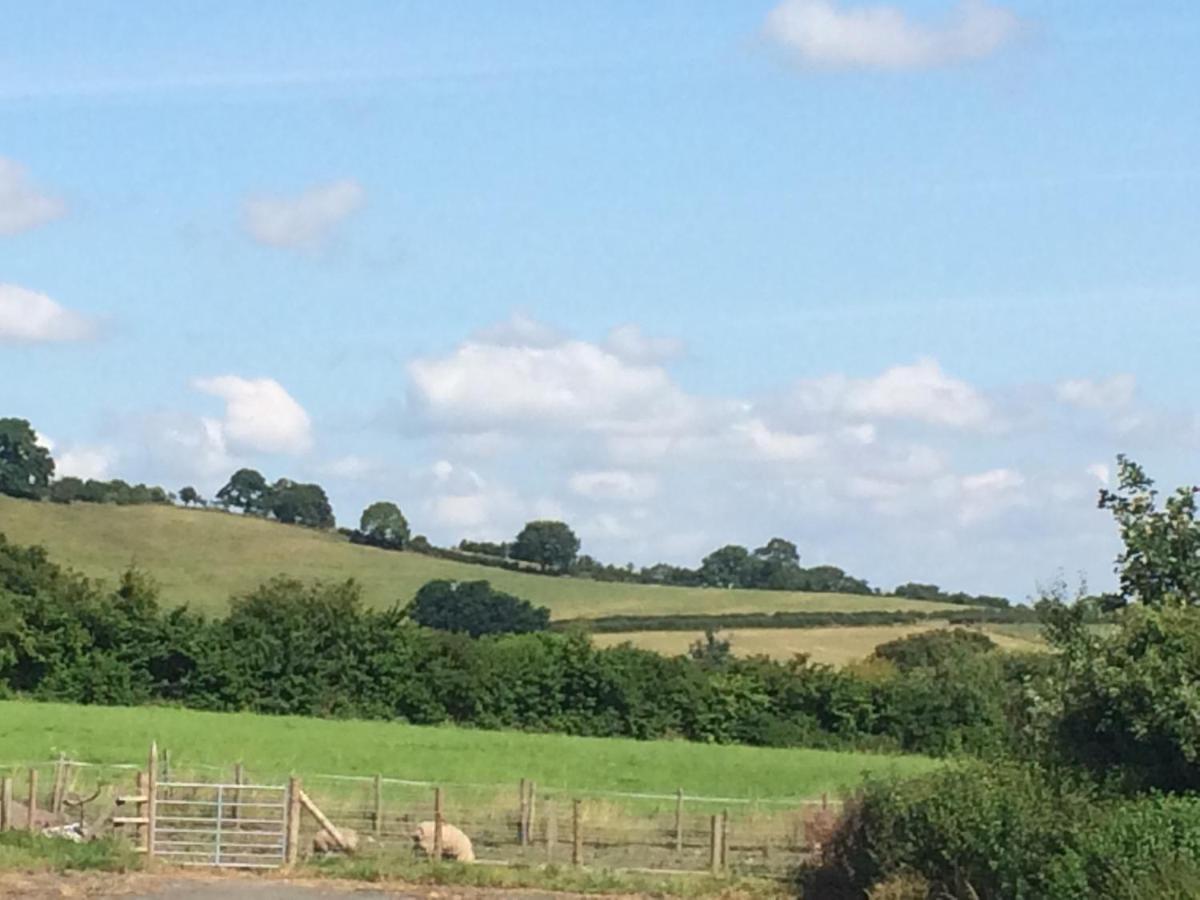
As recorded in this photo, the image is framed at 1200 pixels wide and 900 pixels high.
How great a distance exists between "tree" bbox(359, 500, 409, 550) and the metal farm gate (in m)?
83.4

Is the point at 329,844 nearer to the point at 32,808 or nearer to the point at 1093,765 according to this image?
the point at 32,808

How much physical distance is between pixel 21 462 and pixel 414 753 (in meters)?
66.6

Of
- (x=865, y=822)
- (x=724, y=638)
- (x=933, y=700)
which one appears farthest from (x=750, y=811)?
(x=724, y=638)

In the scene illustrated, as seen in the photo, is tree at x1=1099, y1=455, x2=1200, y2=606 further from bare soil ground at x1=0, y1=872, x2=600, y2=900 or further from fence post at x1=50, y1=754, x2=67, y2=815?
fence post at x1=50, y1=754, x2=67, y2=815

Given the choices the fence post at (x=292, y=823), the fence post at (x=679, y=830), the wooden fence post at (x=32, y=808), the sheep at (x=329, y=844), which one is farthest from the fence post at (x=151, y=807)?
the fence post at (x=679, y=830)

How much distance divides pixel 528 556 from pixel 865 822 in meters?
96.7

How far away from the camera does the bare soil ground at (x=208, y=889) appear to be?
1179 inches

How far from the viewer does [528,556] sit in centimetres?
12581

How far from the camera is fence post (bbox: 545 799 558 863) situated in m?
36.8

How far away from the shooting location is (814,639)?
314 feet

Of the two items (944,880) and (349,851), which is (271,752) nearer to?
(349,851)

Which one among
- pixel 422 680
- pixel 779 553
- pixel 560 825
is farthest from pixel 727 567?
pixel 560 825

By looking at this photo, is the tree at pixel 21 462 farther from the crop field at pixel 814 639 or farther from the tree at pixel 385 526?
the crop field at pixel 814 639

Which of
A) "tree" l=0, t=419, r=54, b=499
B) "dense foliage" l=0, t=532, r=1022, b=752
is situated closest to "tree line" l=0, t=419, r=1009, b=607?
"tree" l=0, t=419, r=54, b=499
